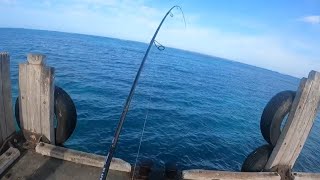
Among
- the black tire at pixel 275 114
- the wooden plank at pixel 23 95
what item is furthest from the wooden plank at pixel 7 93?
the black tire at pixel 275 114

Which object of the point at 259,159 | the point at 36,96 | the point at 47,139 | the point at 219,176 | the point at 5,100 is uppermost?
the point at 36,96

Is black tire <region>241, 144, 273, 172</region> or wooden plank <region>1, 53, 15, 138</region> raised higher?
wooden plank <region>1, 53, 15, 138</region>

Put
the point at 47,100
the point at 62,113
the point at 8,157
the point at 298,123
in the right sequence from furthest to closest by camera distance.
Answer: the point at 62,113
the point at 298,123
the point at 47,100
the point at 8,157

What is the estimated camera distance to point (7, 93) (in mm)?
4816

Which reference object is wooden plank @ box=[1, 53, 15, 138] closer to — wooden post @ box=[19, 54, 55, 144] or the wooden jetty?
the wooden jetty

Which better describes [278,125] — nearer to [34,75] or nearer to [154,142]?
[34,75]

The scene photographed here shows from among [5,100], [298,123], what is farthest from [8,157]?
[298,123]

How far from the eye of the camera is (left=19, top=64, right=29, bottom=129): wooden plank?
489 centimetres

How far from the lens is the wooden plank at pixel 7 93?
4.61 m

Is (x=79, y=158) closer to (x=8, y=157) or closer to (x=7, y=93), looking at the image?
(x=8, y=157)

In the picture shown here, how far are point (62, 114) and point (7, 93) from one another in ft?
3.93

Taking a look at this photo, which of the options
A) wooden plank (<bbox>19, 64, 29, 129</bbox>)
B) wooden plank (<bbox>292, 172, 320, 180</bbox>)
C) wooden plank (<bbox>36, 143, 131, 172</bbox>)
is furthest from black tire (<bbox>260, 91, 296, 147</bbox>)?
wooden plank (<bbox>19, 64, 29, 129</bbox>)

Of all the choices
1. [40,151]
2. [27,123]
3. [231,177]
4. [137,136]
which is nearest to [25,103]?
[27,123]

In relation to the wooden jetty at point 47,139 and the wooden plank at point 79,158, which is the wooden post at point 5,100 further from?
the wooden plank at point 79,158
